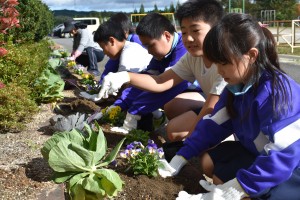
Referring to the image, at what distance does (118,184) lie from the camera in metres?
1.78

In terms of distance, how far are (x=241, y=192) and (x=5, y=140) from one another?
5.78ft

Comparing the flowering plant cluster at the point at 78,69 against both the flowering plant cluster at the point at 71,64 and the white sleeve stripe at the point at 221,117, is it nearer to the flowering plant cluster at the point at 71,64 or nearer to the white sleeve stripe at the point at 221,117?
the flowering plant cluster at the point at 71,64

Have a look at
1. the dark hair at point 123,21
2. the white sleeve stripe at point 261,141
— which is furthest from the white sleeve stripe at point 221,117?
the dark hair at point 123,21

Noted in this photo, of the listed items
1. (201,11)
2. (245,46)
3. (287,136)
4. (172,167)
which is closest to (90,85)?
(201,11)

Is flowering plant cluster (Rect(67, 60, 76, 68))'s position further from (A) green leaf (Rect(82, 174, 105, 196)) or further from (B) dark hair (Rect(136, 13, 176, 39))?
(A) green leaf (Rect(82, 174, 105, 196))

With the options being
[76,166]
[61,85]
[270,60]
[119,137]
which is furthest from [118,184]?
[61,85]

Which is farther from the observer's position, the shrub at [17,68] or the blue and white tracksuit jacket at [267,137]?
the shrub at [17,68]

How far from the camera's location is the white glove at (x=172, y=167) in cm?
221

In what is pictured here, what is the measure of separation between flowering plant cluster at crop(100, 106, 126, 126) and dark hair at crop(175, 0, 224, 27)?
3.66 ft

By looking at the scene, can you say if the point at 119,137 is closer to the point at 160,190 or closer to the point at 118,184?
the point at 160,190

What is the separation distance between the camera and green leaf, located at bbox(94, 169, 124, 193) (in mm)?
1771

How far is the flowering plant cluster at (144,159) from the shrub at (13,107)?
1.15 m

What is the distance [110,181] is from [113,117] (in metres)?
1.62

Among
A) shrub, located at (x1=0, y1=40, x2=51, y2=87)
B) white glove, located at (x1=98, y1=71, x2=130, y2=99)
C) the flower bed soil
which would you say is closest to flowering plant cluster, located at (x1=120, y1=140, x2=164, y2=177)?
the flower bed soil
